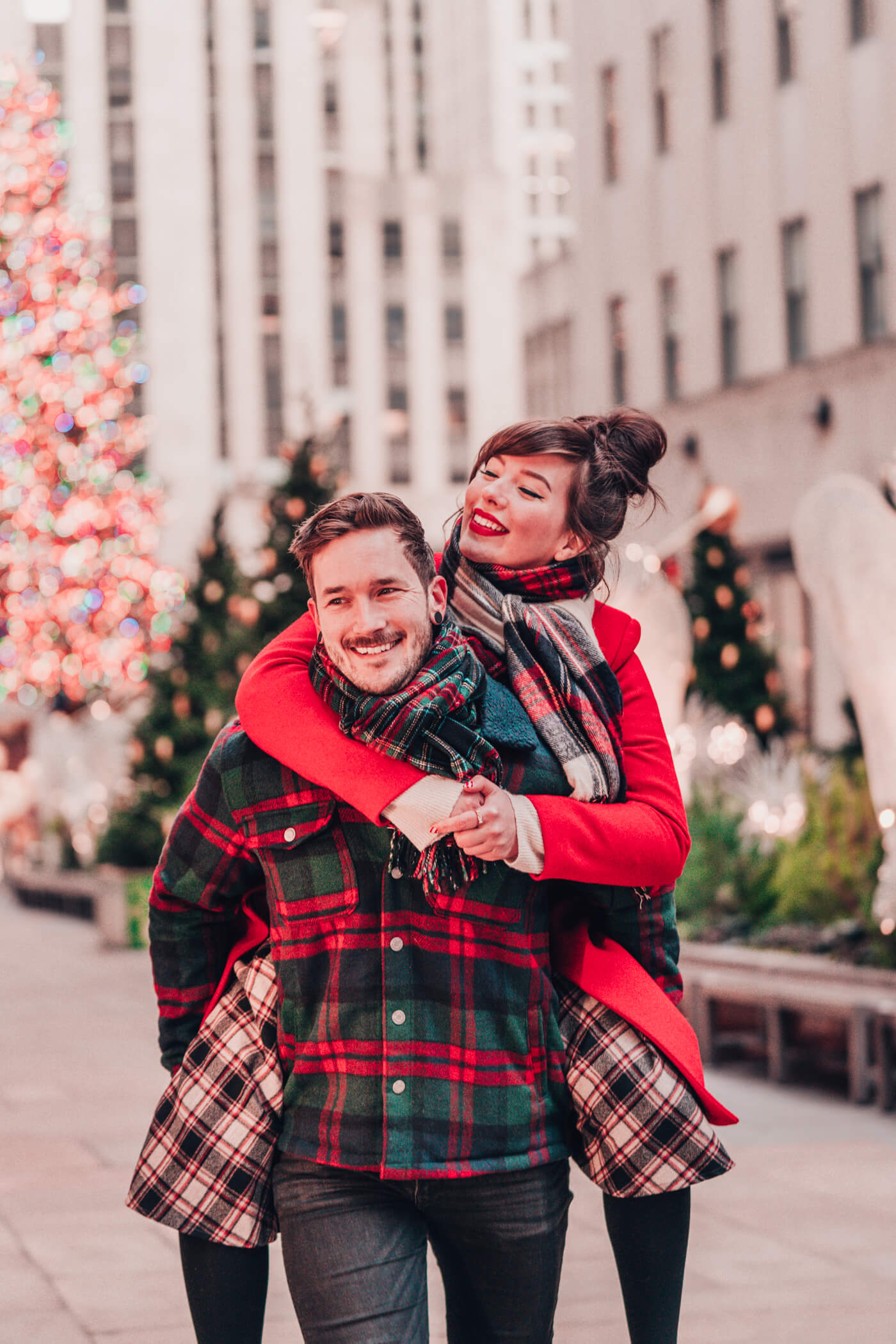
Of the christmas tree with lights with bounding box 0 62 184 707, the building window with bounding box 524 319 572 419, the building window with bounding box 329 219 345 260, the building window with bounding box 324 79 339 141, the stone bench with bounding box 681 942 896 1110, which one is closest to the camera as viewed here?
the stone bench with bounding box 681 942 896 1110

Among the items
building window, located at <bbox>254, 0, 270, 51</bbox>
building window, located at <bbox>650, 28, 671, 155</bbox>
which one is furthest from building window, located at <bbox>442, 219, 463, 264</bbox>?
building window, located at <bbox>650, 28, 671, 155</bbox>

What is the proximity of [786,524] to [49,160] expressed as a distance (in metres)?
10.5

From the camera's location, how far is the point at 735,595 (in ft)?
63.7

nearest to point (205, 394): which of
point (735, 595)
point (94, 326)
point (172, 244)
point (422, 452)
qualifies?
point (172, 244)

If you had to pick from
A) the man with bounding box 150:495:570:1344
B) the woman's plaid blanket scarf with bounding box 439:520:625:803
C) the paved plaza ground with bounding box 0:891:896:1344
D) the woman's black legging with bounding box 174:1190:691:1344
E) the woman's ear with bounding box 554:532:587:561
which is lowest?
the paved plaza ground with bounding box 0:891:896:1344

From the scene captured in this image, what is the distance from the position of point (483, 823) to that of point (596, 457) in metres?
0.74

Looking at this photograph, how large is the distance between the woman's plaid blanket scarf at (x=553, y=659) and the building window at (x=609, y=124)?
91.1 feet

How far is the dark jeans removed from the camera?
279 cm

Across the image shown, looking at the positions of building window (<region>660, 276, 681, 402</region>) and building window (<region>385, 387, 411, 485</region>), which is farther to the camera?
building window (<region>385, 387, 411, 485</region>)

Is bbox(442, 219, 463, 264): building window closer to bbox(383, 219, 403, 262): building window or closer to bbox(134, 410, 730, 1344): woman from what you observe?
bbox(383, 219, 403, 262): building window

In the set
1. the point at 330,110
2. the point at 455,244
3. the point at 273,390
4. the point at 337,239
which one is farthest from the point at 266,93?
the point at 455,244

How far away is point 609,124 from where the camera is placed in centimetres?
3000

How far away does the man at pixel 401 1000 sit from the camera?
9.20 ft

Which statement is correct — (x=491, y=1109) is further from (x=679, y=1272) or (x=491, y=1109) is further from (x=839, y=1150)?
(x=839, y=1150)
